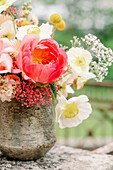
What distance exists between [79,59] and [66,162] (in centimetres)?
34

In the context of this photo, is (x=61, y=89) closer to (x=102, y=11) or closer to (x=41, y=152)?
(x=41, y=152)

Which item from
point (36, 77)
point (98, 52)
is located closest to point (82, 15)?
point (98, 52)

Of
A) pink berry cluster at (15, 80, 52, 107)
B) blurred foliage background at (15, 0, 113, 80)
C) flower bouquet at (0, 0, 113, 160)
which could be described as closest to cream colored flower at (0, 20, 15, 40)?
flower bouquet at (0, 0, 113, 160)

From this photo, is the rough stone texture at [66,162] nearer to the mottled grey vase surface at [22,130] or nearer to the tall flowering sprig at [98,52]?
the mottled grey vase surface at [22,130]

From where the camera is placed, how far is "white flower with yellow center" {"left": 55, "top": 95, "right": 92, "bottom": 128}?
0.70m

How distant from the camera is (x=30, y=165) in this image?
2.42 ft

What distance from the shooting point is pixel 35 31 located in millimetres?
657

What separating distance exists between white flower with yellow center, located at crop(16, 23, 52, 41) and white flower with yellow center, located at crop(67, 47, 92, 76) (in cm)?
8

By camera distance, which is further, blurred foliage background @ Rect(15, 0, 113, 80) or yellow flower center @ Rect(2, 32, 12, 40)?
blurred foliage background @ Rect(15, 0, 113, 80)

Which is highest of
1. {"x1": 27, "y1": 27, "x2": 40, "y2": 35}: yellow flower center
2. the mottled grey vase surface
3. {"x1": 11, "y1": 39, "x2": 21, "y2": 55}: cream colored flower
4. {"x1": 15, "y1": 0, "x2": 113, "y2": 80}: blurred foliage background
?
{"x1": 15, "y1": 0, "x2": 113, "y2": 80}: blurred foliage background

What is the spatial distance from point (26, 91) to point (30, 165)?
23 centimetres

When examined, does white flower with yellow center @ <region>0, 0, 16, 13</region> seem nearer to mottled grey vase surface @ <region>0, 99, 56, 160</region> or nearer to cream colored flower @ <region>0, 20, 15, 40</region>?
cream colored flower @ <region>0, 20, 15, 40</region>

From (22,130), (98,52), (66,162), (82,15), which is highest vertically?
(82,15)

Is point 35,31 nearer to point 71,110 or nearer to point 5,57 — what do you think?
point 5,57
